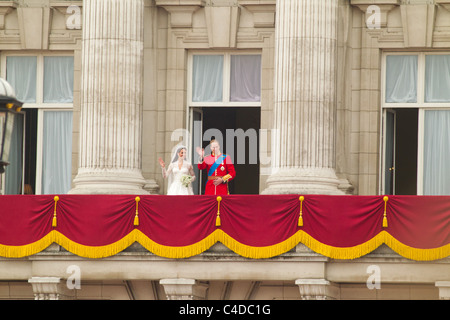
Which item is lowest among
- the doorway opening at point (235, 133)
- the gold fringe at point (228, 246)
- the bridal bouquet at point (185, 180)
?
the gold fringe at point (228, 246)

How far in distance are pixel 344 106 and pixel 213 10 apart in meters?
4.89

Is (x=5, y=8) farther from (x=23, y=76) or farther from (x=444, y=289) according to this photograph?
(x=444, y=289)

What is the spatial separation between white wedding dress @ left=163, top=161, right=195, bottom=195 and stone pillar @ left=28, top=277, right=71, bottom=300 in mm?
3927

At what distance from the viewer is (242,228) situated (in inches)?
1276

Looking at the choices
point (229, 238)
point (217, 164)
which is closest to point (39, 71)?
point (217, 164)

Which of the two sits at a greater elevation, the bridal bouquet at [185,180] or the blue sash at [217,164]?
the blue sash at [217,164]

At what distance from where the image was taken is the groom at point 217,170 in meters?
34.7

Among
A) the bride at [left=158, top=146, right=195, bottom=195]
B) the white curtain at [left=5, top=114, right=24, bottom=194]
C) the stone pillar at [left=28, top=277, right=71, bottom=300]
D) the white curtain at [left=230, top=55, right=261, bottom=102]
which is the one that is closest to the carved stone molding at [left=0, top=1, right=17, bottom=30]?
the white curtain at [left=5, top=114, right=24, bottom=194]

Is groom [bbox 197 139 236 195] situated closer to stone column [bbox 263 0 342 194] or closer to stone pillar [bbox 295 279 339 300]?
stone column [bbox 263 0 342 194]

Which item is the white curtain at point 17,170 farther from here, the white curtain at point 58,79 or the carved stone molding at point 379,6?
the carved stone molding at point 379,6

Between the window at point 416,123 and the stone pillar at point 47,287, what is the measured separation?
413 inches

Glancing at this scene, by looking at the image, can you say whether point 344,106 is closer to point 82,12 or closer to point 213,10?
point 213,10

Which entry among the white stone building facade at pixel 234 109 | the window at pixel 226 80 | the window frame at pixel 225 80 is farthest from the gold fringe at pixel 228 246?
the window at pixel 226 80

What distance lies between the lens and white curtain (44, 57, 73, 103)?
131 ft
